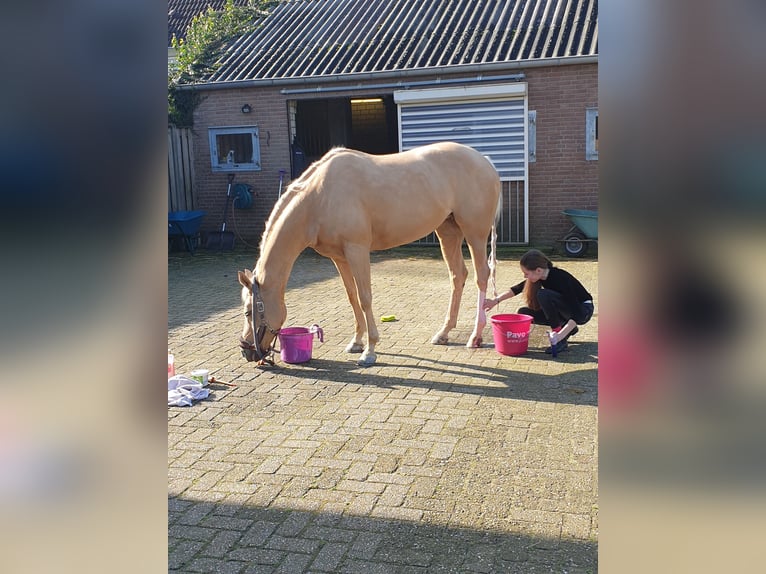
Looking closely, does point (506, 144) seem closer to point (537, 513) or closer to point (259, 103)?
point (259, 103)

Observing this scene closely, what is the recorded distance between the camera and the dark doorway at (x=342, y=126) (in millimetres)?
17828

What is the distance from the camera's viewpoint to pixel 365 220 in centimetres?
610

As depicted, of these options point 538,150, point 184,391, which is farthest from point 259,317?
point 538,150

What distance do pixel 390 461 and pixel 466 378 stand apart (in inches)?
69.1

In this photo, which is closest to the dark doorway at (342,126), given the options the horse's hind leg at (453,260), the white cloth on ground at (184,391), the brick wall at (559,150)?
the brick wall at (559,150)

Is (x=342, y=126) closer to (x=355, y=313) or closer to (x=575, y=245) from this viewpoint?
(x=575, y=245)

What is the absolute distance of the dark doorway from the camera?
17828 mm

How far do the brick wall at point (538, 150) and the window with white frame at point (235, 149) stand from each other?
0.46 feet

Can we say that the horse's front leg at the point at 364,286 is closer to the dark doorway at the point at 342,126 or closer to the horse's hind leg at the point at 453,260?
the horse's hind leg at the point at 453,260

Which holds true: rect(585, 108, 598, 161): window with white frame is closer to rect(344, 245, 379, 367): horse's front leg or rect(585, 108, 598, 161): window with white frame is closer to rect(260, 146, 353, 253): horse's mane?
rect(344, 245, 379, 367): horse's front leg

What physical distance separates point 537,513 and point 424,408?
1.68m
